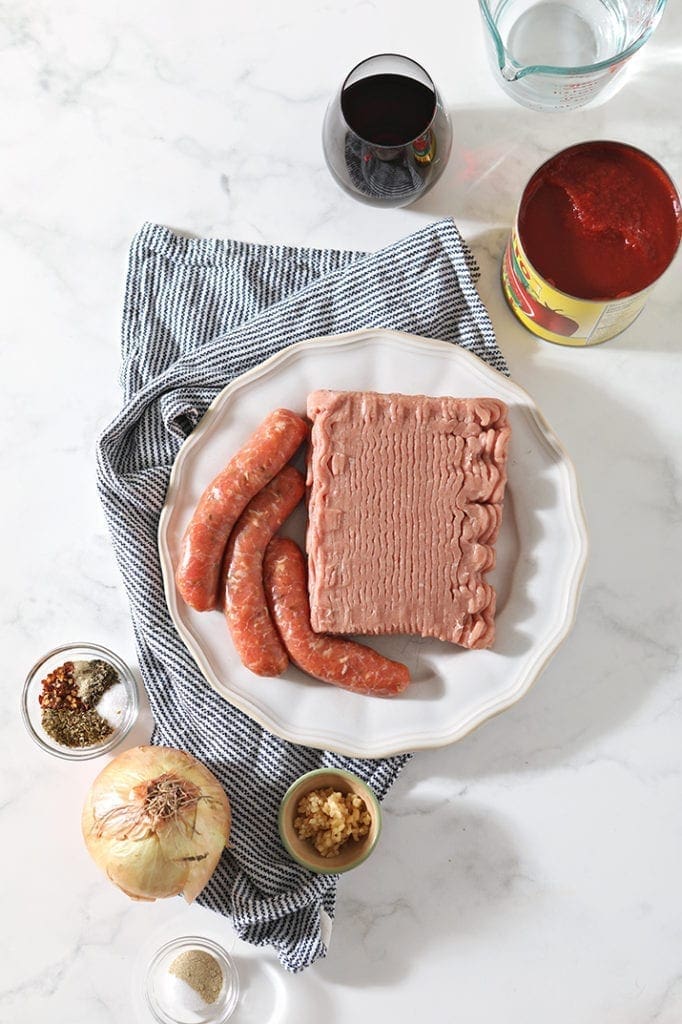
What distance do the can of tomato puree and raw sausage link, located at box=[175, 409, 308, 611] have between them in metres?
0.60

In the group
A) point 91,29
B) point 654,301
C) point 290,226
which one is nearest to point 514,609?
point 654,301

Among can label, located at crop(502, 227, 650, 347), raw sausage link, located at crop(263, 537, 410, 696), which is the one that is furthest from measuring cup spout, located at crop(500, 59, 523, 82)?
raw sausage link, located at crop(263, 537, 410, 696)

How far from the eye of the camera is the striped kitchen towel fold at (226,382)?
2.11m

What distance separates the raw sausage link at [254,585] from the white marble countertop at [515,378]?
0.33 metres

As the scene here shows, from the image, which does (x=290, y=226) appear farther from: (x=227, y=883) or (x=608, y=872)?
(x=608, y=872)

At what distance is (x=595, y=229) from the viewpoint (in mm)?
2012

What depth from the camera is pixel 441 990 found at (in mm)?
2186

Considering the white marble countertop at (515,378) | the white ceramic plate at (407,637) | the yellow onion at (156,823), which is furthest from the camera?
the white marble countertop at (515,378)

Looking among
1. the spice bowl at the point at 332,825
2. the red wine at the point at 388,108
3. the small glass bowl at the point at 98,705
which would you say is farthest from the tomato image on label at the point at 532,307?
the small glass bowl at the point at 98,705

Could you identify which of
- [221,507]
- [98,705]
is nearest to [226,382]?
[221,507]

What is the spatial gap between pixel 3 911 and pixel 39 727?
1.34ft

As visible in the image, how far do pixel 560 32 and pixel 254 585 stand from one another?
A: 137 centimetres

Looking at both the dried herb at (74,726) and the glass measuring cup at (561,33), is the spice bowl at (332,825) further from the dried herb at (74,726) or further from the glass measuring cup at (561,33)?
the glass measuring cup at (561,33)

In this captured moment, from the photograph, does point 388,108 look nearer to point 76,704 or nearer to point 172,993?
point 76,704
